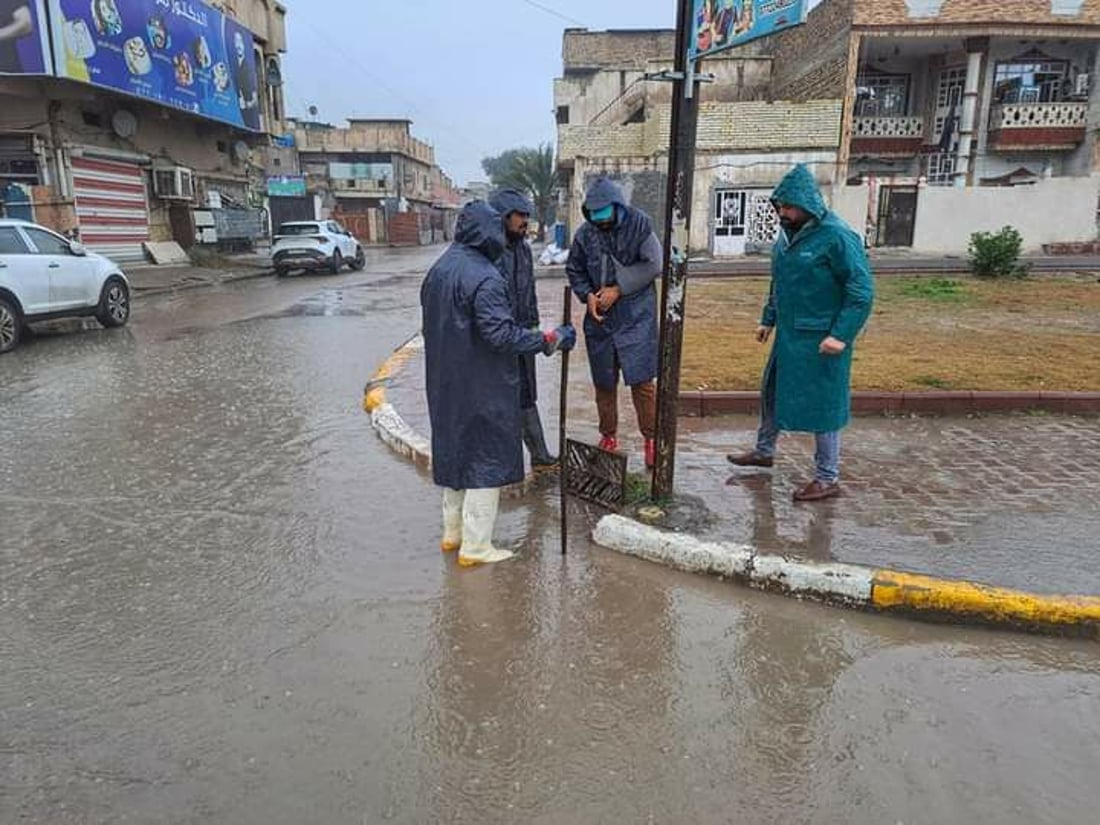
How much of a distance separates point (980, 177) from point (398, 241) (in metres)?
33.1

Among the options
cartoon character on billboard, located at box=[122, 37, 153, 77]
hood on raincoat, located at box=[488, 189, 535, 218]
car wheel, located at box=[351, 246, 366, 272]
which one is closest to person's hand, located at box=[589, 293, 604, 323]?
hood on raincoat, located at box=[488, 189, 535, 218]

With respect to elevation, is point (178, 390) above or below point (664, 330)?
below

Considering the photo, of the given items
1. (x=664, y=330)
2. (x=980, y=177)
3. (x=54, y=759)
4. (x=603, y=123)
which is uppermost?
(x=603, y=123)

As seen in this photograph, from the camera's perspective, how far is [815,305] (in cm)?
412

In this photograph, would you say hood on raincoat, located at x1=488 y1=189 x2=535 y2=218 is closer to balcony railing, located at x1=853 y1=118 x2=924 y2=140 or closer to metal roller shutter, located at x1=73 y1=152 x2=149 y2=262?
metal roller shutter, located at x1=73 y1=152 x2=149 y2=262

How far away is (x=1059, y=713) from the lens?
2.65 metres

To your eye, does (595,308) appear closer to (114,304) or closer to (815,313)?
(815,313)

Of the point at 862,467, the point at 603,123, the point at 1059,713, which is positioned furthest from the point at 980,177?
the point at 1059,713

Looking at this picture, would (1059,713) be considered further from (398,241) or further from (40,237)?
(398,241)

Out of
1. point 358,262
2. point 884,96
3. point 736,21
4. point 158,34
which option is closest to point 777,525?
point 736,21

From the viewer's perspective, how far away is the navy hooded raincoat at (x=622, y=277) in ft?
14.6

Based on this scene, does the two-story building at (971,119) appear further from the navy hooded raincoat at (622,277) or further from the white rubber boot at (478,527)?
the white rubber boot at (478,527)

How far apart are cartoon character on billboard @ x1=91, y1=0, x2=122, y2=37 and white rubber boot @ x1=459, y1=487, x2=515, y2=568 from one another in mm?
19588

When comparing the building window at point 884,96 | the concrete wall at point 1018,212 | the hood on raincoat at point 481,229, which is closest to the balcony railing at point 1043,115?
the building window at point 884,96
